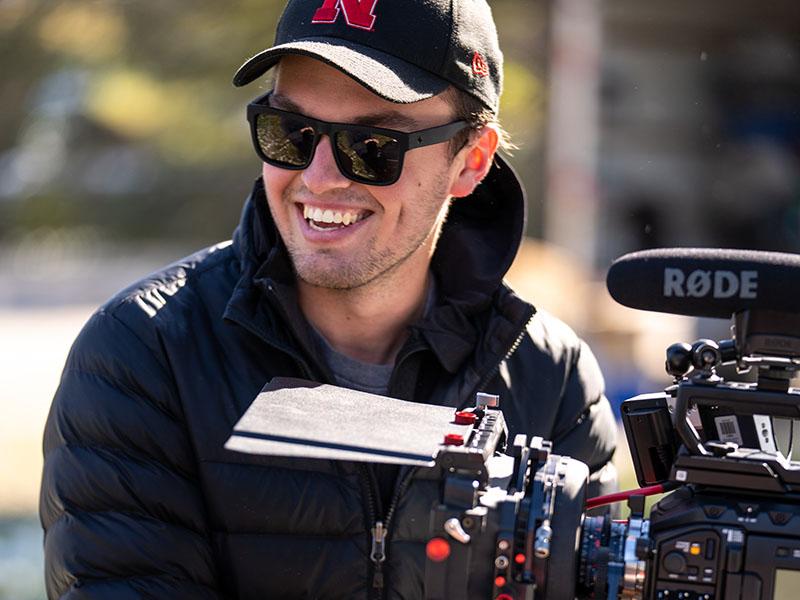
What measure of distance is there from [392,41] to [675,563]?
4.28ft

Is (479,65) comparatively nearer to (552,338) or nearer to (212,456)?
(552,338)

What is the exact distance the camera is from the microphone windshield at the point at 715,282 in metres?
1.82

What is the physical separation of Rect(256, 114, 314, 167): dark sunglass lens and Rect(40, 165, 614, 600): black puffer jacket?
0.19m

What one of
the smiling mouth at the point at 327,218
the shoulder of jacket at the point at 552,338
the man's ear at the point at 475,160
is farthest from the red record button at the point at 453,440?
the man's ear at the point at 475,160

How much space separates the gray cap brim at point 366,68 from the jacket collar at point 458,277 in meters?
0.30

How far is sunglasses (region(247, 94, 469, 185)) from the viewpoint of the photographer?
260 cm

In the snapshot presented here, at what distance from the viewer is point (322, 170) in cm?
261

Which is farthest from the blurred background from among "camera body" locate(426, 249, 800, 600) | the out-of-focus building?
"camera body" locate(426, 249, 800, 600)

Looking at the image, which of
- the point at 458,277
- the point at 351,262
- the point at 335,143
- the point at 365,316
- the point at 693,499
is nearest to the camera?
the point at 693,499

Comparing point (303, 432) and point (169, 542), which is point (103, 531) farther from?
point (303, 432)

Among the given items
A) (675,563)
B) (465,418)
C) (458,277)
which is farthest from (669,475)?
(458,277)

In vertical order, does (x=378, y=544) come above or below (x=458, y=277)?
below

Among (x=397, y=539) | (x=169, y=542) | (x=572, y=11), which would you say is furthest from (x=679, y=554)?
(x=572, y=11)

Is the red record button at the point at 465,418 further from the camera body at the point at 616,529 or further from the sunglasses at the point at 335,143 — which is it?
the sunglasses at the point at 335,143
